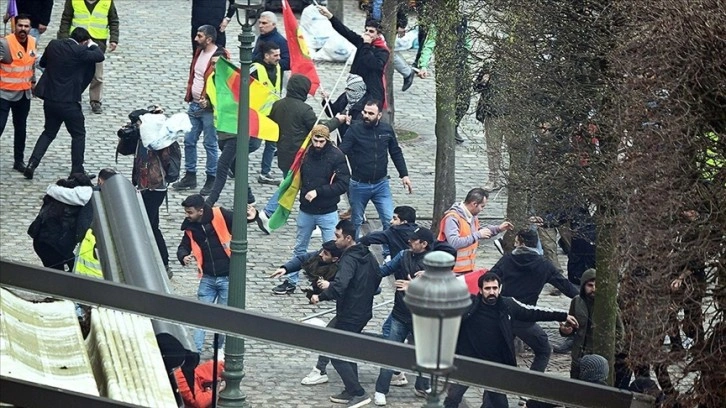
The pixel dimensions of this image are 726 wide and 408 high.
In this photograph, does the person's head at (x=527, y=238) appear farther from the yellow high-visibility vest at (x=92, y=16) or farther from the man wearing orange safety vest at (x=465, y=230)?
the yellow high-visibility vest at (x=92, y=16)

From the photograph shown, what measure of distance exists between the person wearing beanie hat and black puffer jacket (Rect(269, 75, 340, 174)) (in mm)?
5695

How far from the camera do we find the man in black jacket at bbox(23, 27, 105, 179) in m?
17.4

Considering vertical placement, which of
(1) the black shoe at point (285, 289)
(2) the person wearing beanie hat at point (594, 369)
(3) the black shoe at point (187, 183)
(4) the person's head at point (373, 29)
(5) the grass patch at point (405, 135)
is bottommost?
(1) the black shoe at point (285, 289)

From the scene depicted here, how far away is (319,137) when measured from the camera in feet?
51.0

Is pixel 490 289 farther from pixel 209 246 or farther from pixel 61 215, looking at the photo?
pixel 61 215

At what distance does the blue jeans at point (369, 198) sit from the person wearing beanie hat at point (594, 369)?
4779 millimetres

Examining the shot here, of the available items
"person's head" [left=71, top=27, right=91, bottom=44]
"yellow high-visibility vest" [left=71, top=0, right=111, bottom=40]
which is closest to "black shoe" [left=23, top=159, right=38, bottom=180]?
"person's head" [left=71, top=27, right=91, bottom=44]

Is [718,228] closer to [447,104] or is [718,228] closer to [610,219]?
[610,219]

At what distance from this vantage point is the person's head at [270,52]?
57.7 feet

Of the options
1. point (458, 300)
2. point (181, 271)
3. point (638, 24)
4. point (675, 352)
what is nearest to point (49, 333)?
point (458, 300)

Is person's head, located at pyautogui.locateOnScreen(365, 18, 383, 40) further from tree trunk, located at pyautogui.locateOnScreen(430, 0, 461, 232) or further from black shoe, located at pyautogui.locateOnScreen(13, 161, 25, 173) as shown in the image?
black shoe, located at pyautogui.locateOnScreen(13, 161, 25, 173)

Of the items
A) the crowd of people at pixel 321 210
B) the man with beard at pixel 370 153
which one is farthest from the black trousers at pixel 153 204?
the man with beard at pixel 370 153

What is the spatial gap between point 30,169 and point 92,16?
337 centimetres

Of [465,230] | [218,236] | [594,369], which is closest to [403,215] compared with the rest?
[465,230]
